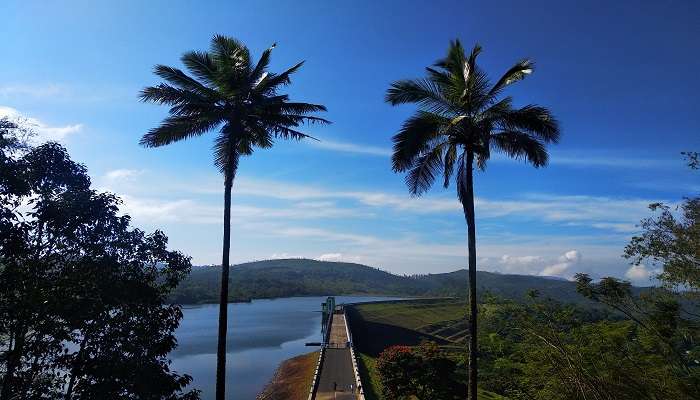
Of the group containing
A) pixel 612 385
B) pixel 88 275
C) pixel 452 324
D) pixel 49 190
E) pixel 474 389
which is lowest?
pixel 452 324

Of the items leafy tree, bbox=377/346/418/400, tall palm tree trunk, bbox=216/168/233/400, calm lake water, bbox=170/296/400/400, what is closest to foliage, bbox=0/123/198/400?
tall palm tree trunk, bbox=216/168/233/400

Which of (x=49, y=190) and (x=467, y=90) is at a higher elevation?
(x=467, y=90)

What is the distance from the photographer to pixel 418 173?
1393cm

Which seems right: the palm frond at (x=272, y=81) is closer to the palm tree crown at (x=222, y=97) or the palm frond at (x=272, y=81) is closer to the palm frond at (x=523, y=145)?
the palm tree crown at (x=222, y=97)

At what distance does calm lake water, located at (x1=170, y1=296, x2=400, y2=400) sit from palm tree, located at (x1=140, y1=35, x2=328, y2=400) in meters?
34.2

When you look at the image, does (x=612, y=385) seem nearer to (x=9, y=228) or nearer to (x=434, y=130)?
(x=434, y=130)

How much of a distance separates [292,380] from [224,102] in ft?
145

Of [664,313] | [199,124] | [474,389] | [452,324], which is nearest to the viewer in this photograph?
[474,389]

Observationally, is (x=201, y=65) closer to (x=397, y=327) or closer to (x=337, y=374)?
(x=337, y=374)

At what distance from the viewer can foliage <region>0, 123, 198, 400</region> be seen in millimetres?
8156

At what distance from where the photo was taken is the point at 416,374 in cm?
2856

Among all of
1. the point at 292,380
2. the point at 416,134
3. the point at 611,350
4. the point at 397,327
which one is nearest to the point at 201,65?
the point at 416,134

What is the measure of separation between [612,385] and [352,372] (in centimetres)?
3846

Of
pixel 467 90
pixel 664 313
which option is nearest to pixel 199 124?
pixel 467 90
